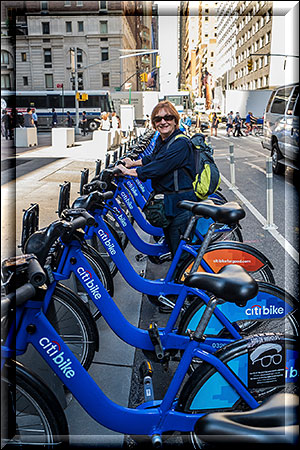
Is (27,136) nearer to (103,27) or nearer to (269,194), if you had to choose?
(269,194)

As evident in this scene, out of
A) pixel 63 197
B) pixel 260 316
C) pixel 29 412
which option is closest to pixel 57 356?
pixel 29 412

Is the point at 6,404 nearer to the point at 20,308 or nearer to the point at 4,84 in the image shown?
the point at 20,308

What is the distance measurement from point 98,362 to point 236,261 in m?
1.36

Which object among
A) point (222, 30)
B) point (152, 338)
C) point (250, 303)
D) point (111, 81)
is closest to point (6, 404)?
point (152, 338)

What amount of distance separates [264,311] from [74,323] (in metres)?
1.27

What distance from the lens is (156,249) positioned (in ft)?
17.0

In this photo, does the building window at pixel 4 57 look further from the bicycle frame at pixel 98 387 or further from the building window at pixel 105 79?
the building window at pixel 105 79

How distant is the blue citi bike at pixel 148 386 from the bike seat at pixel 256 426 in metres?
0.79

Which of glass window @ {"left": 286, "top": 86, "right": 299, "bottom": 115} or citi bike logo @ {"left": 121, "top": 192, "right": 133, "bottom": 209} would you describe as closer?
citi bike logo @ {"left": 121, "top": 192, "right": 133, "bottom": 209}

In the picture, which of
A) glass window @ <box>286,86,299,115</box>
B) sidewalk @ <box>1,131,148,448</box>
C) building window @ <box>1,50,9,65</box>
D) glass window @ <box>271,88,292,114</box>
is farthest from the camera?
glass window @ <box>271,88,292,114</box>

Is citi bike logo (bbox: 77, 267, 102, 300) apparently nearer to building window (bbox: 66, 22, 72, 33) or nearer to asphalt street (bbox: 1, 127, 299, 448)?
asphalt street (bbox: 1, 127, 299, 448)

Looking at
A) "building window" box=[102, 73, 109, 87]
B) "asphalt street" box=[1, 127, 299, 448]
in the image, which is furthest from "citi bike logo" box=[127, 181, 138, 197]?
"building window" box=[102, 73, 109, 87]

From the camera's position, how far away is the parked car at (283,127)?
483 inches

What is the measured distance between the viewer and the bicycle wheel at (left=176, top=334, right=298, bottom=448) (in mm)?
2359
